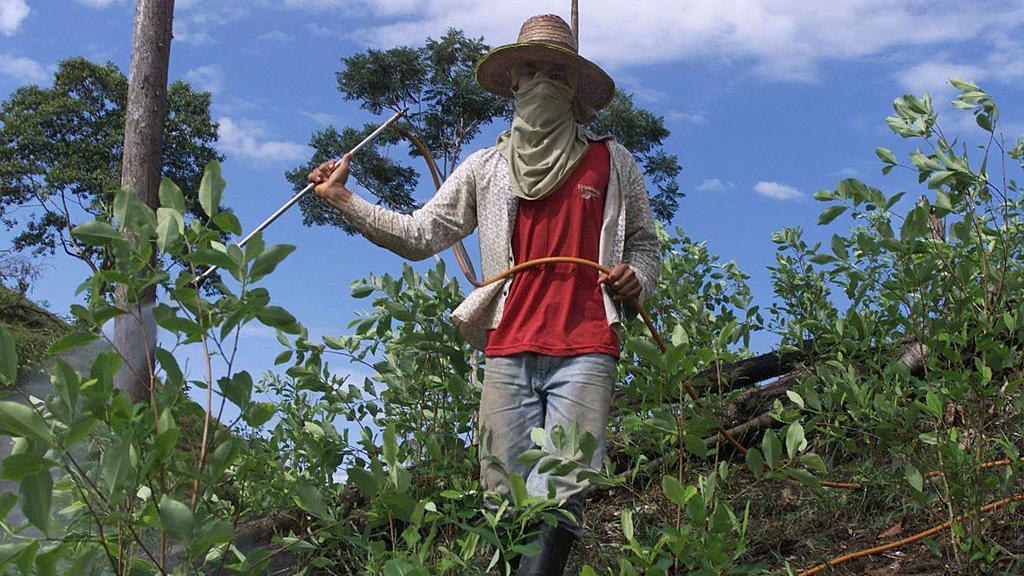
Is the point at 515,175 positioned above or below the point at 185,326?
above

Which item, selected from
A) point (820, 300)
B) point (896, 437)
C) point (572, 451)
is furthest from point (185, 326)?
point (820, 300)

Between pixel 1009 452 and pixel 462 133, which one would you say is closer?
pixel 1009 452

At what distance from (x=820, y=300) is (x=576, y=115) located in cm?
227

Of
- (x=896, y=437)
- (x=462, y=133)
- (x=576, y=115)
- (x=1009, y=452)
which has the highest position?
(x=462, y=133)

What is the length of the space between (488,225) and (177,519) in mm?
1897

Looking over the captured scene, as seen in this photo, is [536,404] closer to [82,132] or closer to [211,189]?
[211,189]

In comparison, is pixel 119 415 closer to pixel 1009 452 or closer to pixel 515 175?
pixel 515 175

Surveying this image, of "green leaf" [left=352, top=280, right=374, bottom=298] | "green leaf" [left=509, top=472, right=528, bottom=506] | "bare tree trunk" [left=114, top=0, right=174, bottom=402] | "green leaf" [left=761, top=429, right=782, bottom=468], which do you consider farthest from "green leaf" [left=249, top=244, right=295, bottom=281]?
"bare tree trunk" [left=114, top=0, right=174, bottom=402]

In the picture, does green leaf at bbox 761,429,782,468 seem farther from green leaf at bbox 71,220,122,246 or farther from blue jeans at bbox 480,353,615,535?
green leaf at bbox 71,220,122,246

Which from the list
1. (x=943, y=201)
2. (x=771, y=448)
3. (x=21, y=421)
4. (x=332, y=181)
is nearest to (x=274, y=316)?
(x=21, y=421)

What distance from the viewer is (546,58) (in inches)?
134

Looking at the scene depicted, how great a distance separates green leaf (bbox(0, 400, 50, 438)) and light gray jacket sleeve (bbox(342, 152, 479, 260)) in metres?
1.74

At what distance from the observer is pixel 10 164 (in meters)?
20.6

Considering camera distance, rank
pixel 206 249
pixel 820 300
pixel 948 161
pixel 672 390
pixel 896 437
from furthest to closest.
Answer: pixel 820 300, pixel 896 437, pixel 948 161, pixel 672 390, pixel 206 249
